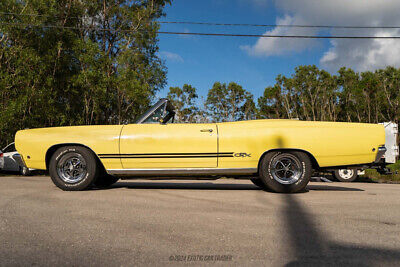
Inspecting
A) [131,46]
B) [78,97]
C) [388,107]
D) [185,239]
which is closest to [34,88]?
[78,97]

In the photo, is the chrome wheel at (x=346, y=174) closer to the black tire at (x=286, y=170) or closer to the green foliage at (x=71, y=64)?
the black tire at (x=286, y=170)

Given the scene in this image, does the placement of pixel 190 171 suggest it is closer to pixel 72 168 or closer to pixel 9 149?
pixel 72 168

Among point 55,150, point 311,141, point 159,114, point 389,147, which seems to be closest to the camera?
point 311,141

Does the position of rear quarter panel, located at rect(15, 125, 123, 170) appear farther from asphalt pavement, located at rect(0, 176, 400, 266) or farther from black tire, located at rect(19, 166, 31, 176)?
black tire, located at rect(19, 166, 31, 176)

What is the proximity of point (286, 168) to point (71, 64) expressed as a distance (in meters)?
18.3

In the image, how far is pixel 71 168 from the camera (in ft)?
16.6

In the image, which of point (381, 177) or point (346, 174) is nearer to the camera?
point (346, 174)

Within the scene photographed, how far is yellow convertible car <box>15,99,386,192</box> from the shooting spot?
474 centimetres

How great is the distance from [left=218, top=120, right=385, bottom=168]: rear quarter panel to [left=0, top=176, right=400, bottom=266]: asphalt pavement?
0.77m

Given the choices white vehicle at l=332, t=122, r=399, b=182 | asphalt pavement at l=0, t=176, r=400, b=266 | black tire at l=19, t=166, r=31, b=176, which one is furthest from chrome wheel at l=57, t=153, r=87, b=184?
black tire at l=19, t=166, r=31, b=176

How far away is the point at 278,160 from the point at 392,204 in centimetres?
160

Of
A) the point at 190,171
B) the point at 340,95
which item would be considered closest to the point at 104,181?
the point at 190,171

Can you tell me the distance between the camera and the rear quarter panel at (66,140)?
16.3 ft

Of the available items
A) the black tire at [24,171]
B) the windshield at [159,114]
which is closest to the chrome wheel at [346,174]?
the windshield at [159,114]
